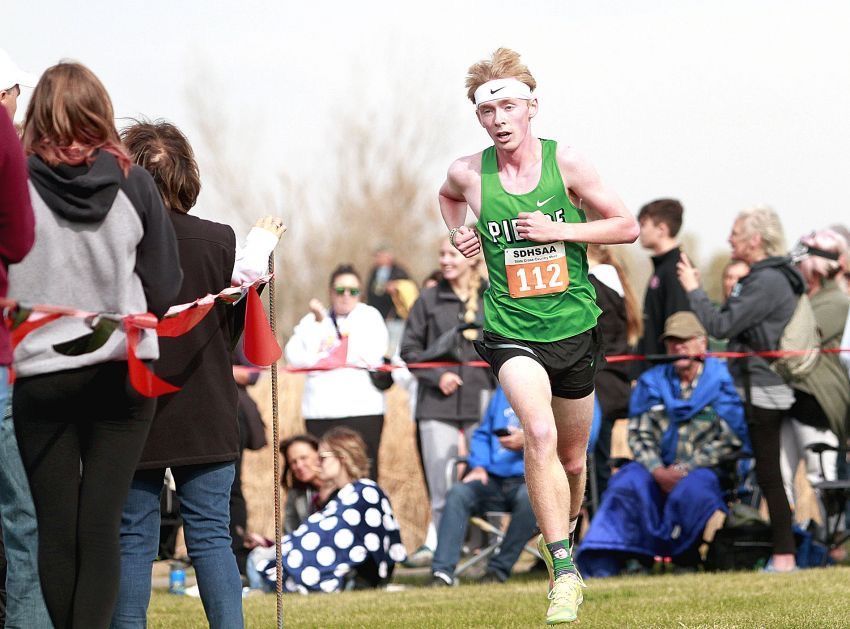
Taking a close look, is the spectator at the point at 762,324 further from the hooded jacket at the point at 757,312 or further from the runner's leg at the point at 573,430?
the runner's leg at the point at 573,430

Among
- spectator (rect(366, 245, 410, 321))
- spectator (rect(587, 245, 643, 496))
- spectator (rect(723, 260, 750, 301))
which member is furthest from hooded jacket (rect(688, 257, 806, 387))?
spectator (rect(366, 245, 410, 321))

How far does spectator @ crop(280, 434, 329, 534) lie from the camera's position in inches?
376

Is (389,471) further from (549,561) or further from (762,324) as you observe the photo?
(549,561)

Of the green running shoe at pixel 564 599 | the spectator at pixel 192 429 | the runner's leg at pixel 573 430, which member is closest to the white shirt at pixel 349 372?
the runner's leg at pixel 573 430

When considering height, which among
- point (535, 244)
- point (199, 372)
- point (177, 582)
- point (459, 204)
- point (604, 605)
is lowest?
point (177, 582)

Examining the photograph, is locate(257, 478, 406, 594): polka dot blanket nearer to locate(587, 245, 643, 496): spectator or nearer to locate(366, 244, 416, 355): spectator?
locate(587, 245, 643, 496): spectator

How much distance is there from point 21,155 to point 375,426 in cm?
635

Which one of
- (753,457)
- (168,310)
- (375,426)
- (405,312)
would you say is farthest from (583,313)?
(405,312)

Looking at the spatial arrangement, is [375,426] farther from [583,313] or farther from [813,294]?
[583,313]

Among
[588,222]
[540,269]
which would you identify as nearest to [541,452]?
[540,269]

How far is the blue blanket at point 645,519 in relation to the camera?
8.96 metres

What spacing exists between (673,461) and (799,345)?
3.71 ft

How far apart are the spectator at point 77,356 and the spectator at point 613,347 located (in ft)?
19.4

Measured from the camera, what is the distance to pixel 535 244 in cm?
587
